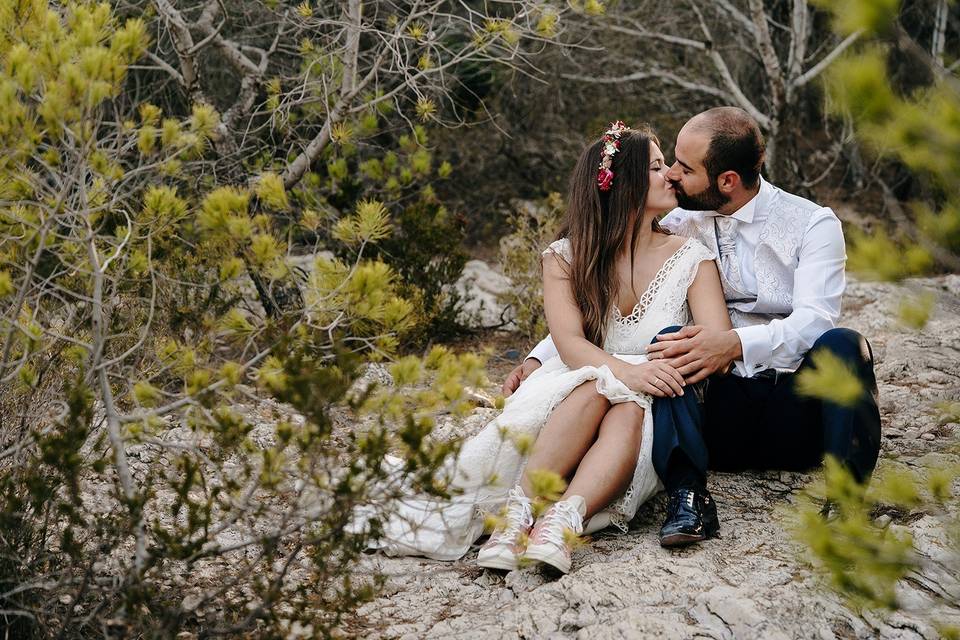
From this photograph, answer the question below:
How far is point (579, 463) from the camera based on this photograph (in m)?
3.16

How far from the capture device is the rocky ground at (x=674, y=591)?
2441 mm

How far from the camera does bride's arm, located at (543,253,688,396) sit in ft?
10.2

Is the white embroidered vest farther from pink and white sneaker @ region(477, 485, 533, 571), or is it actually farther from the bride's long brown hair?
pink and white sneaker @ region(477, 485, 533, 571)

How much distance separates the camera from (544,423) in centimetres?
322

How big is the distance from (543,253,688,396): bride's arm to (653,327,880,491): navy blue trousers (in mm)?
87

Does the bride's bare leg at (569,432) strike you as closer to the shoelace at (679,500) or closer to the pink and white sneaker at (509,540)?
the pink and white sneaker at (509,540)

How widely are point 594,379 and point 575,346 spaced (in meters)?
0.24

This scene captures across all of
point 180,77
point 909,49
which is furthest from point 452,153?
point 909,49

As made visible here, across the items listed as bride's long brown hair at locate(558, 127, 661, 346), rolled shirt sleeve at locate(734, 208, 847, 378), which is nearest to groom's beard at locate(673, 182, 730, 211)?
bride's long brown hair at locate(558, 127, 661, 346)

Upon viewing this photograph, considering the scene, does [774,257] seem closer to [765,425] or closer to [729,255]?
Answer: [729,255]

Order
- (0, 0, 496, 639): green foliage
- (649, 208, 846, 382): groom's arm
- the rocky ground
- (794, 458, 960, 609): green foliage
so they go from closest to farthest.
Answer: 1. (794, 458, 960, 609): green foliage
2. (0, 0, 496, 639): green foliage
3. the rocky ground
4. (649, 208, 846, 382): groom's arm

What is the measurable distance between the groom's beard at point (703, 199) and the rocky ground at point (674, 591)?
103cm

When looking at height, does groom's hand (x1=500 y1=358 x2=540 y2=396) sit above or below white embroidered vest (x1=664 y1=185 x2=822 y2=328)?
below

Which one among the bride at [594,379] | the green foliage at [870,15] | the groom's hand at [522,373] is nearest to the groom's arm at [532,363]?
the groom's hand at [522,373]
